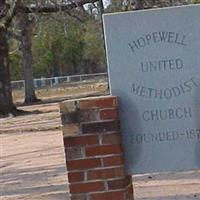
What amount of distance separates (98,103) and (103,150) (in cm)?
39

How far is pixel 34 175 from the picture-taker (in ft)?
37.9

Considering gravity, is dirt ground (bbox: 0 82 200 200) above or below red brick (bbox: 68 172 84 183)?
below

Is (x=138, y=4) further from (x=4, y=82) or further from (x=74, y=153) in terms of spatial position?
(x=74, y=153)

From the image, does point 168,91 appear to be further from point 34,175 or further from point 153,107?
point 34,175

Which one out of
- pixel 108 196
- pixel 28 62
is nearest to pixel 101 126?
pixel 108 196

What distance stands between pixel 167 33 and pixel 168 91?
0.48m

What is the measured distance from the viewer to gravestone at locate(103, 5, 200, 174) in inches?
232

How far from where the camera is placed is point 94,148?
5.84 metres

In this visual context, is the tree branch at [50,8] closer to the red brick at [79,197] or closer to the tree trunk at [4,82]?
the tree trunk at [4,82]

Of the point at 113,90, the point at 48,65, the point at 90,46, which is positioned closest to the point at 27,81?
the point at 90,46

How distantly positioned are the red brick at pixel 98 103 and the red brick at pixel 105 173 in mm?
522

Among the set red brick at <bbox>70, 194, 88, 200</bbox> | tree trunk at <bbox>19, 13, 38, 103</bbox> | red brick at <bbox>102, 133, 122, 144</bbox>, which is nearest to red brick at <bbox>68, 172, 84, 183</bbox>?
red brick at <bbox>70, 194, 88, 200</bbox>

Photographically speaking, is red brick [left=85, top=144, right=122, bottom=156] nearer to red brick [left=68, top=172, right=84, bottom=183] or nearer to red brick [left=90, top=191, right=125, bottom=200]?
red brick [left=68, top=172, right=84, bottom=183]

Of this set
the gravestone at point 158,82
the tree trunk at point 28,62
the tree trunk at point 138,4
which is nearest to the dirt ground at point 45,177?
the gravestone at point 158,82
